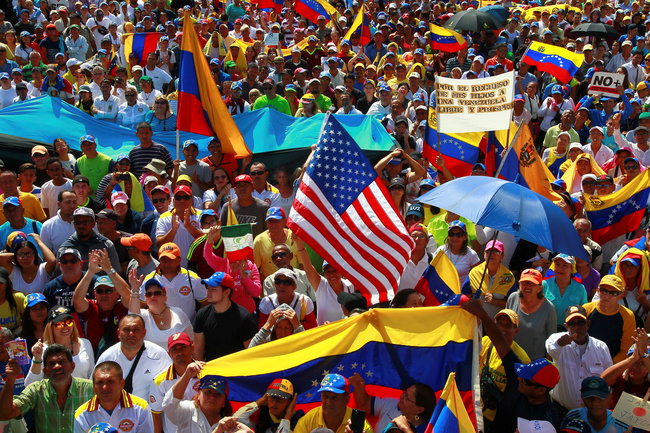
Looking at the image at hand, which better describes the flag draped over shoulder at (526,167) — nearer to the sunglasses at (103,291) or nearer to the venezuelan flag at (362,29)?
the sunglasses at (103,291)

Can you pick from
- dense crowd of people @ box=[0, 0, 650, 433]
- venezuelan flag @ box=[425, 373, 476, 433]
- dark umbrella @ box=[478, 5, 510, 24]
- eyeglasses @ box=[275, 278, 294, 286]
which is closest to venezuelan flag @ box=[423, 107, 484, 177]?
dense crowd of people @ box=[0, 0, 650, 433]

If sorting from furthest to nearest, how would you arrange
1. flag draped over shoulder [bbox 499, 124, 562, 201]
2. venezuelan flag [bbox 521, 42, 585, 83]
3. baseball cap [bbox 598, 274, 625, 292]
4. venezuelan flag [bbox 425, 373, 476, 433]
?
venezuelan flag [bbox 521, 42, 585, 83]
flag draped over shoulder [bbox 499, 124, 562, 201]
baseball cap [bbox 598, 274, 625, 292]
venezuelan flag [bbox 425, 373, 476, 433]

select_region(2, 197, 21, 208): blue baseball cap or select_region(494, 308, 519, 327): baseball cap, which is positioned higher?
select_region(494, 308, 519, 327): baseball cap

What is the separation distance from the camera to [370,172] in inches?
253

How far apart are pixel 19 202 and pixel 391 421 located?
17.3 ft

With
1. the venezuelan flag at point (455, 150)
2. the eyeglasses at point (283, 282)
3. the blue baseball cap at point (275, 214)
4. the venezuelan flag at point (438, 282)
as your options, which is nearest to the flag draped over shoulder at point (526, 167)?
the venezuelan flag at point (455, 150)

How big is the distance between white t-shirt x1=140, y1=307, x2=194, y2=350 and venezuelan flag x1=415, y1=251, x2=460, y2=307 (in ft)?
7.39

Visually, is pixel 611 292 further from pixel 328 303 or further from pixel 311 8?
pixel 311 8

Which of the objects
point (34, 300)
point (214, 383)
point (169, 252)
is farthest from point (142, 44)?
point (214, 383)

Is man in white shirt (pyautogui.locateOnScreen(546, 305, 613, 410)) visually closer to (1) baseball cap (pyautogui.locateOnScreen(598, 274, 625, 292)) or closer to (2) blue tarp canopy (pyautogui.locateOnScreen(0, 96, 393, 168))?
(1) baseball cap (pyautogui.locateOnScreen(598, 274, 625, 292))

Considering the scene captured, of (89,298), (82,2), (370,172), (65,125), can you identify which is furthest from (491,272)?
(82,2)

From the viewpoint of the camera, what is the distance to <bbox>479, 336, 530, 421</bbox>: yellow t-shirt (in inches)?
244

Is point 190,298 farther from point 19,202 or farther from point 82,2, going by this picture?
point 82,2

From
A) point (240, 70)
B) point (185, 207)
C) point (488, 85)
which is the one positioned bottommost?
point (240, 70)
